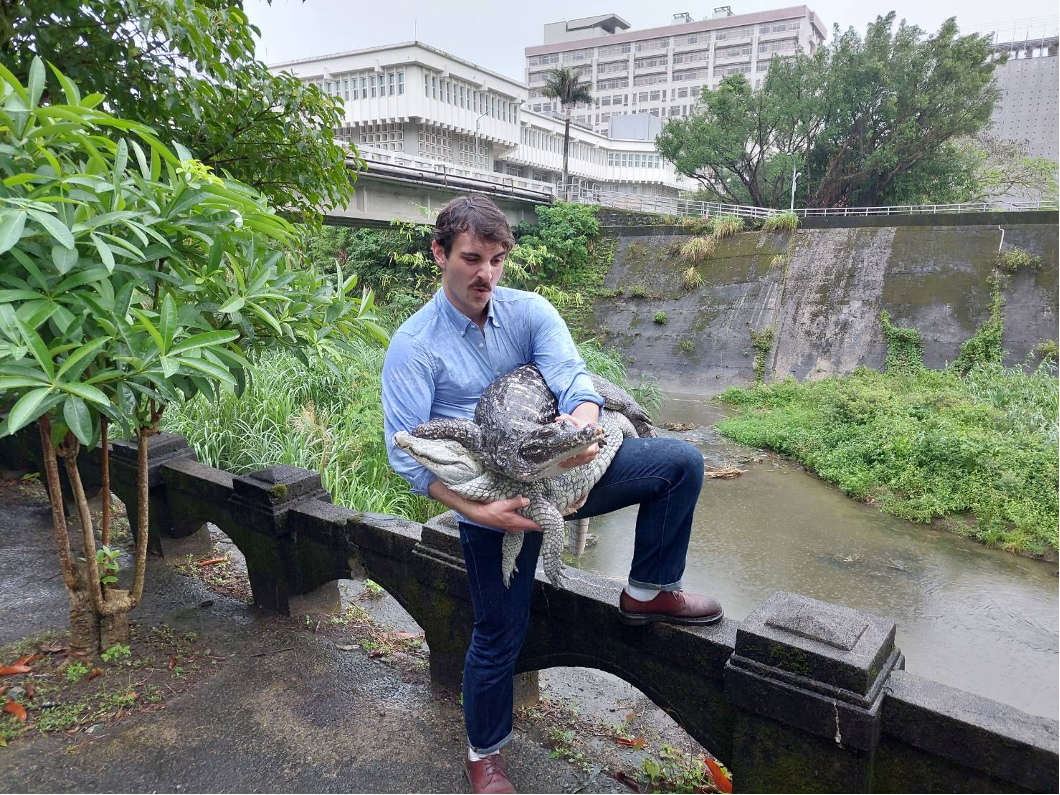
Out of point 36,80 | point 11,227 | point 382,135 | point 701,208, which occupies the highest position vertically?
point 701,208

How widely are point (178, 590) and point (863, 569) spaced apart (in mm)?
2991

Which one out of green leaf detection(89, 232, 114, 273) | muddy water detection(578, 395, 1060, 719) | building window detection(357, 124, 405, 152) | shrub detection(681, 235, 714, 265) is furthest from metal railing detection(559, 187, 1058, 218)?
green leaf detection(89, 232, 114, 273)

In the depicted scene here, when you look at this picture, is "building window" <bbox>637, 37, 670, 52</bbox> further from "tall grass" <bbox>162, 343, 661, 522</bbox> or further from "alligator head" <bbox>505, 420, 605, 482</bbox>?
"tall grass" <bbox>162, 343, 661, 522</bbox>

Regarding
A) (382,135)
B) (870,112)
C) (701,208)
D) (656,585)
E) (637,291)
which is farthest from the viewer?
(637,291)

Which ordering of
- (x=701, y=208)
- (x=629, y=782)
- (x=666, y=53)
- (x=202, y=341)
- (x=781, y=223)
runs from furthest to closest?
1. (x=701, y=208)
2. (x=781, y=223)
3. (x=666, y=53)
4. (x=629, y=782)
5. (x=202, y=341)

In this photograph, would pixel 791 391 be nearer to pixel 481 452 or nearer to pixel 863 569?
pixel 863 569

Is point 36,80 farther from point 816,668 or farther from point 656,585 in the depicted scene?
point 816,668

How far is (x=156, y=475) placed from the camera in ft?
10.7

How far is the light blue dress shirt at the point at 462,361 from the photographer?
157cm

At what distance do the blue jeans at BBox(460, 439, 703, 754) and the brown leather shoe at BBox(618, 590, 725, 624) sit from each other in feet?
0.13

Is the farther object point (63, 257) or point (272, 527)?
point (272, 527)

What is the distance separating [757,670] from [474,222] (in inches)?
48.0

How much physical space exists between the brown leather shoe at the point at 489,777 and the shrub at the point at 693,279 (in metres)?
10.9

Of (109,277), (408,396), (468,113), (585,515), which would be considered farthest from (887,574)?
(468,113)
